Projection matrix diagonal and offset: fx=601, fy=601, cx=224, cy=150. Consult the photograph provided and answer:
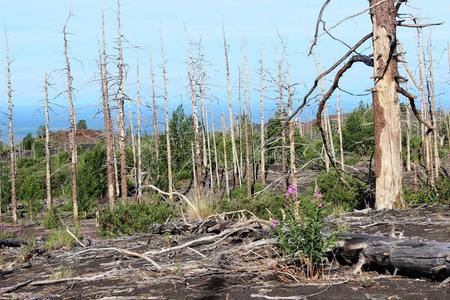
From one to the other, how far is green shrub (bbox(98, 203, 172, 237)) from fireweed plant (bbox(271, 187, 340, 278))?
7.76m

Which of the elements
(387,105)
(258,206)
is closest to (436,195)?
(387,105)

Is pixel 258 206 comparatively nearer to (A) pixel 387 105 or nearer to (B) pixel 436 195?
(B) pixel 436 195

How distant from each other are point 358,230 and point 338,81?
137 inches

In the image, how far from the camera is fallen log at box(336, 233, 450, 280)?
495cm

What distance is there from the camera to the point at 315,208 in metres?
5.31

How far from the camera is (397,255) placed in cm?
525

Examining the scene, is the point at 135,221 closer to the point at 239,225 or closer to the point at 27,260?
the point at 27,260

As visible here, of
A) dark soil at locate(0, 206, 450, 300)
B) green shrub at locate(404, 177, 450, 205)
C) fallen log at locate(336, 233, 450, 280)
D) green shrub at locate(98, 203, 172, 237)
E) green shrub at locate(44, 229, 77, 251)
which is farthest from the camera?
green shrub at locate(98, 203, 172, 237)

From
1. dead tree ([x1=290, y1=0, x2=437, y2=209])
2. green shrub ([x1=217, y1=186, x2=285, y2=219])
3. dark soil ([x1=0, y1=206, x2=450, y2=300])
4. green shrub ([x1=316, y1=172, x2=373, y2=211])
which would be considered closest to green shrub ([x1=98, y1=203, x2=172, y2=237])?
green shrub ([x1=217, y1=186, x2=285, y2=219])

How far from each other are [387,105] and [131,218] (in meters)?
6.55

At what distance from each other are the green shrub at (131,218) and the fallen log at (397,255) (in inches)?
303

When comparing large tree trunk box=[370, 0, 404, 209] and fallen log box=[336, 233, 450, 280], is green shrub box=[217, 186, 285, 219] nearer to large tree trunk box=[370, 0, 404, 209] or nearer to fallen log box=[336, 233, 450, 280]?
large tree trunk box=[370, 0, 404, 209]

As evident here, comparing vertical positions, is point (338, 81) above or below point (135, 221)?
above

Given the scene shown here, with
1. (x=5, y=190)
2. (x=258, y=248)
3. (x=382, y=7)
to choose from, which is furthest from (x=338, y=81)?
(x=5, y=190)
